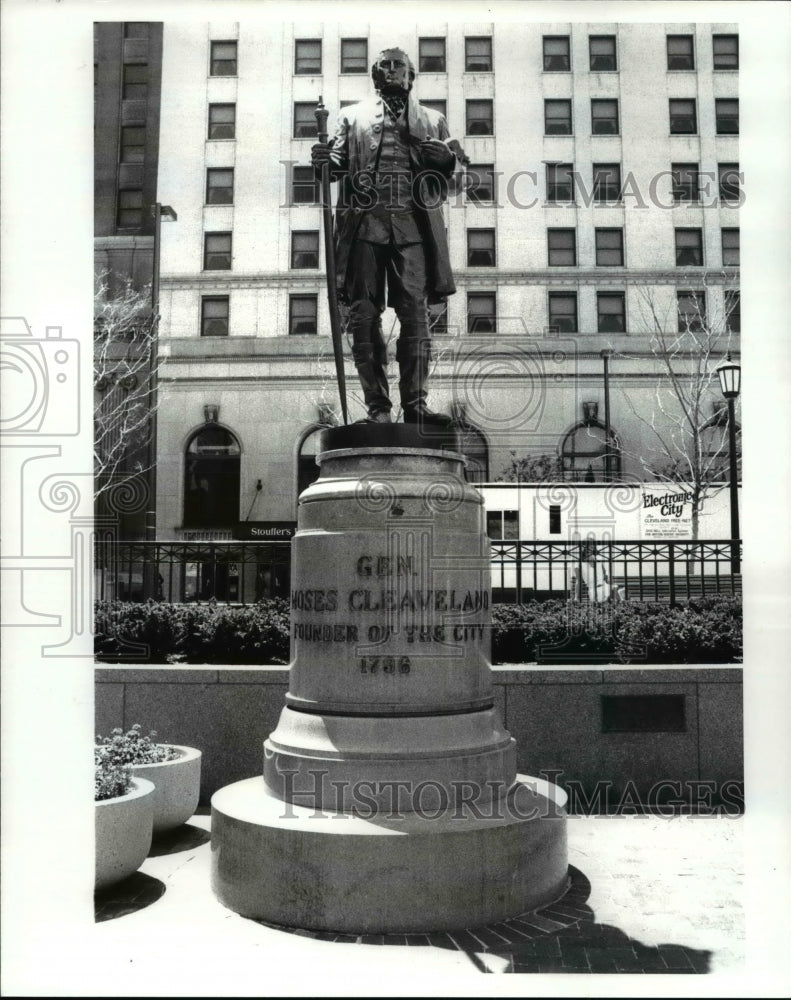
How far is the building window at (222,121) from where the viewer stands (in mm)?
19609

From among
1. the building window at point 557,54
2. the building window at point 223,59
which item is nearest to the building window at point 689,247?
the building window at point 557,54

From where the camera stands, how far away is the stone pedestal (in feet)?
17.5

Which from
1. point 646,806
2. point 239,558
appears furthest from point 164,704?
point 646,806

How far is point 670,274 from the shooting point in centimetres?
2388

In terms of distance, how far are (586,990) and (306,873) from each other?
180cm

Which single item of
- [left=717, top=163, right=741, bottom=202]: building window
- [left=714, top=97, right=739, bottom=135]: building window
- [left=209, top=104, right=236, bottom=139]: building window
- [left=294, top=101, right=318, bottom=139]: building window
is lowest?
[left=717, top=163, right=741, bottom=202]: building window

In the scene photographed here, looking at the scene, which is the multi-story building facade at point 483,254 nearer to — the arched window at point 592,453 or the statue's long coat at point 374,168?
the arched window at point 592,453

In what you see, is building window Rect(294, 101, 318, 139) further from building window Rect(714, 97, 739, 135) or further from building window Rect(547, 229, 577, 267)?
building window Rect(714, 97, 739, 135)

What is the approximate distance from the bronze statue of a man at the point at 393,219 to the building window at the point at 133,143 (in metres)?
15.6

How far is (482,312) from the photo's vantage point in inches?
1016

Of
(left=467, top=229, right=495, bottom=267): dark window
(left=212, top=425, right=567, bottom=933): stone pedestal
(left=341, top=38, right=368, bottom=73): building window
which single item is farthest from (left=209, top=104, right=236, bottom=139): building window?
(left=212, top=425, right=567, bottom=933): stone pedestal

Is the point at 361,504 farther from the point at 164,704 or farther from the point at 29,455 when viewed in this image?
the point at 164,704

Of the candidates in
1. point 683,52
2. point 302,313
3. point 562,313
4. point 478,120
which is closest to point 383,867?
point 683,52

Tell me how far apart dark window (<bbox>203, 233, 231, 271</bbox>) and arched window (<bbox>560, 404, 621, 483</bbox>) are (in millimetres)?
10989
